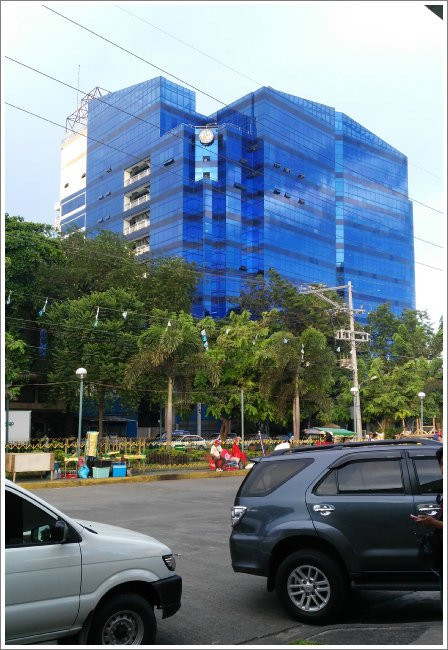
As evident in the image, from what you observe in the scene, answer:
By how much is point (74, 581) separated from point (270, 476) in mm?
2817

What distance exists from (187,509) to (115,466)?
10356 mm

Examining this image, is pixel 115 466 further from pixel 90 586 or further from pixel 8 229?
pixel 8 229

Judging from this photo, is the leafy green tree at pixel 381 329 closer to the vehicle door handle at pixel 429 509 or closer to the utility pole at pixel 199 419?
the utility pole at pixel 199 419

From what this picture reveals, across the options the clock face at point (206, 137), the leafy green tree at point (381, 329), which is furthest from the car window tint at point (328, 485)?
the clock face at point (206, 137)

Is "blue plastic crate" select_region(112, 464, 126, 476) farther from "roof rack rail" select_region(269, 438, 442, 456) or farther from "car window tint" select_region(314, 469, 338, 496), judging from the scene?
"car window tint" select_region(314, 469, 338, 496)

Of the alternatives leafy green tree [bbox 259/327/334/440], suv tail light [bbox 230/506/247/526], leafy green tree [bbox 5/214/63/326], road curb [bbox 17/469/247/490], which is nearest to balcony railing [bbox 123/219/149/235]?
leafy green tree [bbox 5/214/63/326]

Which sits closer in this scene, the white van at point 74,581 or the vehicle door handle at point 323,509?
the white van at point 74,581

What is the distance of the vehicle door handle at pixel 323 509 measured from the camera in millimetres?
6719

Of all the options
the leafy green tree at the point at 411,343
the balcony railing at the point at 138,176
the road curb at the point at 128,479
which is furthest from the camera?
the balcony railing at the point at 138,176

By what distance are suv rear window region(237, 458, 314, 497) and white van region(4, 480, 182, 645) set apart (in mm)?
1761

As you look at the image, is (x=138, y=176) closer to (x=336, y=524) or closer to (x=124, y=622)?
(x=336, y=524)

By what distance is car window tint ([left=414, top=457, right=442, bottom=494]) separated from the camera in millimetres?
6746

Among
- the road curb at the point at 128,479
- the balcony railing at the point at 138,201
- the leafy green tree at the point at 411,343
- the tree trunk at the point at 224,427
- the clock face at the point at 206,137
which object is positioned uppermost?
the clock face at the point at 206,137

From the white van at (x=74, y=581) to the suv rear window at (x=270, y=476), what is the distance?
1761mm
